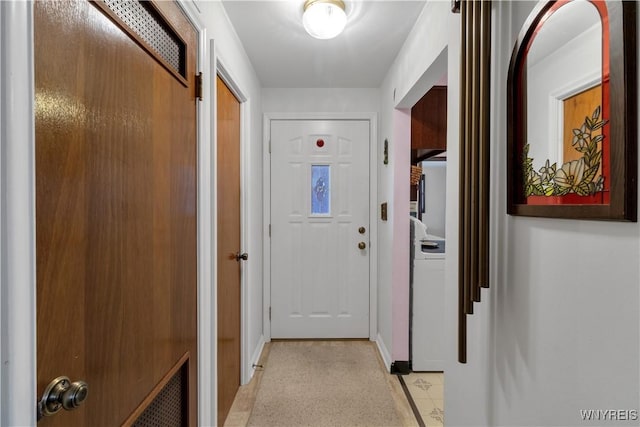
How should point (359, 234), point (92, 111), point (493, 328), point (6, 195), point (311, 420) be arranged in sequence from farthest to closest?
point (359, 234), point (311, 420), point (493, 328), point (92, 111), point (6, 195)

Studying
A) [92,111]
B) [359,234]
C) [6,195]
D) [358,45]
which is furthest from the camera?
[359,234]

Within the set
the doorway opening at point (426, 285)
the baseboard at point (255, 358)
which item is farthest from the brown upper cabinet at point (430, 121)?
the baseboard at point (255, 358)

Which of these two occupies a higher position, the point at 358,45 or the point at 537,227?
the point at 358,45

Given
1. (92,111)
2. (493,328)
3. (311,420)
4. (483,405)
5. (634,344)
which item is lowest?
(311,420)

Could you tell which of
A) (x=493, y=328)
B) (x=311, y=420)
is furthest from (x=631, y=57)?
(x=311, y=420)

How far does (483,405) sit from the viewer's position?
113 centimetres

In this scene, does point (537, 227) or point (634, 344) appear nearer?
point (634, 344)

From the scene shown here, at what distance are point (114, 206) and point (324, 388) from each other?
195 centimetres

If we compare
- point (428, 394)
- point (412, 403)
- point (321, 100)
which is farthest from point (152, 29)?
point (428, 394)

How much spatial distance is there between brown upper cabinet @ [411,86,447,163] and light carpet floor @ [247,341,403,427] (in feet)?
5.82

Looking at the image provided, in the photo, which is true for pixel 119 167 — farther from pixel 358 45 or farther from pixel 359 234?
pixel 359 234

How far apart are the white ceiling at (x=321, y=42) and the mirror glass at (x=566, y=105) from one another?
3.54 ft

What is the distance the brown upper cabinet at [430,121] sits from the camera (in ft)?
8.36

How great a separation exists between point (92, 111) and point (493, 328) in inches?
51.2
